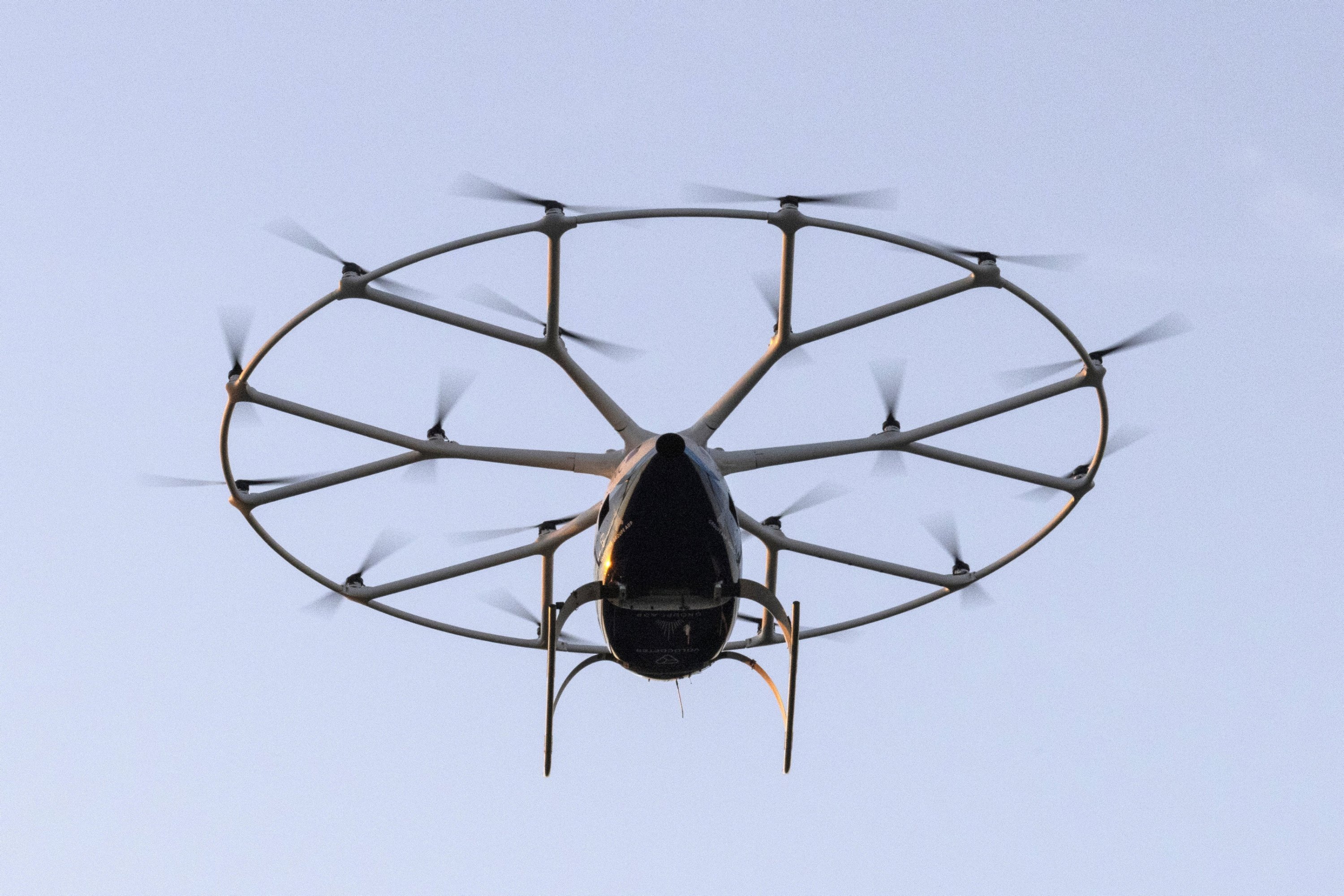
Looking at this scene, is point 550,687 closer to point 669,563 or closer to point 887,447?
point 669,563

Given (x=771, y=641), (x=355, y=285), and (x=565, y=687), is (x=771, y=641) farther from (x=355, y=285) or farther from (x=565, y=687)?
(x=355, y=285)

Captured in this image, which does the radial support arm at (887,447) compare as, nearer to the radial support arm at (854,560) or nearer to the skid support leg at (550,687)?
the radial support arm at (854,560)

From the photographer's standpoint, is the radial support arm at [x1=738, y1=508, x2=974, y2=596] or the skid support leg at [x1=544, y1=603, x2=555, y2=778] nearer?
the skid support leg at [x1=544, y1=603, x2=555, y2=778]

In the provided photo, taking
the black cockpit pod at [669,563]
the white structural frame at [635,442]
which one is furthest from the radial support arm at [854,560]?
the black cockpit pod at [669,563]

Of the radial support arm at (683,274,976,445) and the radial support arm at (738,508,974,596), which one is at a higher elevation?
the radial support arm at (683,274,976,445)

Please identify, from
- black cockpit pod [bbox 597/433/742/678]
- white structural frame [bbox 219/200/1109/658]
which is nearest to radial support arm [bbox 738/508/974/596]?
white structural frame [bbox 219/200/1109/658]

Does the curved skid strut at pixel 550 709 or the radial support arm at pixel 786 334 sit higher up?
the radial support arm at pixel 786 334

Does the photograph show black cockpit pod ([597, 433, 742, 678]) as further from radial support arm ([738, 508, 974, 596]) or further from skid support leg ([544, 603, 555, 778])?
radial support arm ([738, 508, 974, 596])

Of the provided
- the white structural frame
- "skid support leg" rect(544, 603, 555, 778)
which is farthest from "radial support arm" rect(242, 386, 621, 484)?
"skid support leg" rect(544, 603, 555, 778)
